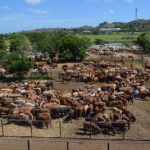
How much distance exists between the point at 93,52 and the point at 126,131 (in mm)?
56375

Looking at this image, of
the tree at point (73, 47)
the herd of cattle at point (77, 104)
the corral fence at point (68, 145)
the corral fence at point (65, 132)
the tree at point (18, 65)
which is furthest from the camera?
the tree at point (73, 47)

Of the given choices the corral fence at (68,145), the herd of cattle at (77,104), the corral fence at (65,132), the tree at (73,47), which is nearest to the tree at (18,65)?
the herd of cattle at (77,104)

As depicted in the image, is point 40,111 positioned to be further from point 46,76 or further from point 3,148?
point 46,76

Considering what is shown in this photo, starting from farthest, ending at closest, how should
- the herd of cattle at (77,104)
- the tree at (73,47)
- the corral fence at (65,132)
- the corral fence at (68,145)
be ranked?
the tree at (73,47) → the herd of cattle at (77,104) → the corral fence at (65,132) → the corral fence at (68,145)

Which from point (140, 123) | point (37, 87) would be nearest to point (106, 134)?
point (140, 123)

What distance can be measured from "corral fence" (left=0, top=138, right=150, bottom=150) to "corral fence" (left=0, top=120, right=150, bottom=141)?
1209 mm

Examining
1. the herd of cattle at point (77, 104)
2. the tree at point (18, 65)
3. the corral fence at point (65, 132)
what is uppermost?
the tree at point (18, 65)

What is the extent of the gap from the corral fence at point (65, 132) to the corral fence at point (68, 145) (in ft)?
3.97

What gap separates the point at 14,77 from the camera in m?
47.7

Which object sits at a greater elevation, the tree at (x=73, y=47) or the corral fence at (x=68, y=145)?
the tree at (x=73, y=47)

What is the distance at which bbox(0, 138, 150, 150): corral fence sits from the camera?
22219 mm

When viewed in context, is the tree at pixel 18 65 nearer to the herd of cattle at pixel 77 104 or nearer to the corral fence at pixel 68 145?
the herd of cattle at pixel 77 104

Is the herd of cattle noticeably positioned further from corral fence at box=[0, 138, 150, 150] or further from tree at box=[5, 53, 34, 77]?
→ tree at box=[5, 53, 34, 77]

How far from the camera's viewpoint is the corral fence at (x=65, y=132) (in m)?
24.8
